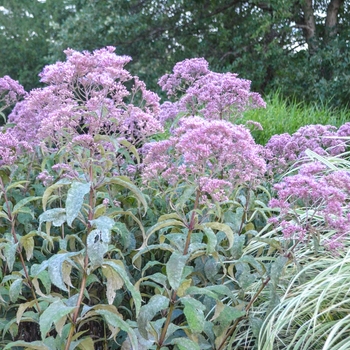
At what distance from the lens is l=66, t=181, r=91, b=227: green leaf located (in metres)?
1.57

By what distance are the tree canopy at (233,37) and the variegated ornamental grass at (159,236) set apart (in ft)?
21.0

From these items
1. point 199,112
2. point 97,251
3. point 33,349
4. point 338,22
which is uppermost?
point 338,22

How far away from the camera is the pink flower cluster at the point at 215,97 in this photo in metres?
2.54

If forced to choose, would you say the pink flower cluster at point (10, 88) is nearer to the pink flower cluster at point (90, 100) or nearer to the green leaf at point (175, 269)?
the pink flower cluster at point (90, 100)

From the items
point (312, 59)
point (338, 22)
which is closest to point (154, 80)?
point (312, 59)

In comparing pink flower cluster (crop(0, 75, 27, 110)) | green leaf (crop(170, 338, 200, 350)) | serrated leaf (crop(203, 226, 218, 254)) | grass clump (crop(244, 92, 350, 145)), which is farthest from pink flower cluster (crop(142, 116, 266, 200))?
grass clump (crop(244, 92, 350, 145))

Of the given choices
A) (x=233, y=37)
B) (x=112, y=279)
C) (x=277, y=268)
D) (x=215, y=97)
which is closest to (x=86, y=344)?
(x=112, y=279)

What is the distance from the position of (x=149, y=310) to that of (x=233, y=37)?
29.2 feet

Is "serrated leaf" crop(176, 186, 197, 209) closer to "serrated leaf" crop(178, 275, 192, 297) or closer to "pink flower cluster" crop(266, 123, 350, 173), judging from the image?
"serrated leaf" crop(178, 275, 192, 297)

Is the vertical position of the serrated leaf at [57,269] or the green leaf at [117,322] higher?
the serrated leaf at [57,269]

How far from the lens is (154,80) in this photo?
33.0 ft

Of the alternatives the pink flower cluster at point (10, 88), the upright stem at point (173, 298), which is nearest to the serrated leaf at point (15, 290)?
the upright stem at point (173, 298)

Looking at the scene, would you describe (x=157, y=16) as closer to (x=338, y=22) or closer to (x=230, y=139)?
(x=338, y=22)

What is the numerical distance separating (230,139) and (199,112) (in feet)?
3.39
